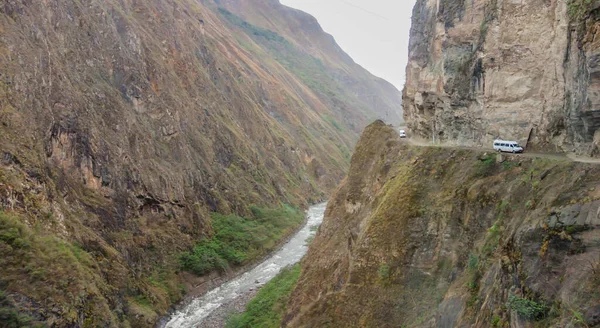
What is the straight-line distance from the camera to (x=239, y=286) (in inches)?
1695

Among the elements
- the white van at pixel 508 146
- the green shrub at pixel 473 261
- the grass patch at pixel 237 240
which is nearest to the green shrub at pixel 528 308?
the green shrub at pixel 473 261

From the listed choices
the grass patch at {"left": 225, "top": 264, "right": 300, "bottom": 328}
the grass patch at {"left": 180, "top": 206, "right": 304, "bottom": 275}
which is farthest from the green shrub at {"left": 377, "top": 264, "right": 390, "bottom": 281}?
the grass patch at {"left": 180, "top": 206, "right": 304, "bottom": 275}

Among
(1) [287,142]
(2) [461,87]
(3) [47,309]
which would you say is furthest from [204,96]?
(2) [461,87]

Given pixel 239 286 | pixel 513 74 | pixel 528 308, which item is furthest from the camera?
pixel 239 286

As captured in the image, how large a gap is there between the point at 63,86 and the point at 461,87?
34.4m

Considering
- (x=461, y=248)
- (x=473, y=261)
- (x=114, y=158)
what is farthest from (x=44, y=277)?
(x=473, y=261)

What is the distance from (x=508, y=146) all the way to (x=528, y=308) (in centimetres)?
857

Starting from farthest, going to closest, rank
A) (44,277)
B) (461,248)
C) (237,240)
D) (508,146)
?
(237,240), (44,277), (508,146), (461,248)

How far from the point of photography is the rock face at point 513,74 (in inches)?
573

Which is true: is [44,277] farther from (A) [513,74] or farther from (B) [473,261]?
(A) [513,74]

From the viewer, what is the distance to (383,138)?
103 ft

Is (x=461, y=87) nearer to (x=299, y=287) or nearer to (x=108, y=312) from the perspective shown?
(x=299, y=287)

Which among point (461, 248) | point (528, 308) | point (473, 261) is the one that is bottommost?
point (461, 248)

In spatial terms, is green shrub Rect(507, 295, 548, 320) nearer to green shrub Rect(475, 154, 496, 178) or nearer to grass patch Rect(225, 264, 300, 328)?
green shrub Rect(475, 154, 496, 178)
